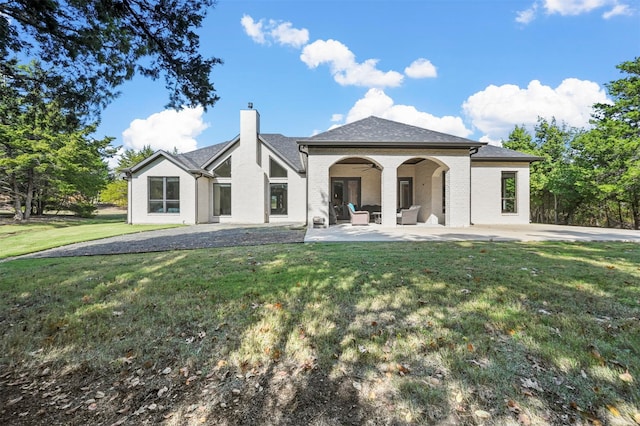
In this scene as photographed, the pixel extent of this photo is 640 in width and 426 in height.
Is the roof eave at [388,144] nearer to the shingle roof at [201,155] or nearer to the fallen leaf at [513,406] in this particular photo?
the shingle roof at [201,155]

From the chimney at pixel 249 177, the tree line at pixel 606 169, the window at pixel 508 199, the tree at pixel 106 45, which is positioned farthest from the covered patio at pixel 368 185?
the tree at pixel 106 45

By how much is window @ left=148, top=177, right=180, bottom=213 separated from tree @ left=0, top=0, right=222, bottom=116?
506 inches

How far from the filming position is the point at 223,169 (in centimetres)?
1959

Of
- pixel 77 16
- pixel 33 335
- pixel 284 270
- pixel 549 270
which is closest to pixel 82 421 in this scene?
pixel 33 335

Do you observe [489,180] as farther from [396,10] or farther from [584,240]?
[396,10]

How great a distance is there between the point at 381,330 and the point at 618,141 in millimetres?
21542

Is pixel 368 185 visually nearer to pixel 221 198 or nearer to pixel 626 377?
pixel 221 198

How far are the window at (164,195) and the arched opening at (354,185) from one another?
970 centimetres

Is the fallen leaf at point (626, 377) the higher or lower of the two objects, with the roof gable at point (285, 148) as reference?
lower

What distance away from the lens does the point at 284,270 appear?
5.28 m

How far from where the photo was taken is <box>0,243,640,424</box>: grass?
2141 millimetres

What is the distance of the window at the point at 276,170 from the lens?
1931cm

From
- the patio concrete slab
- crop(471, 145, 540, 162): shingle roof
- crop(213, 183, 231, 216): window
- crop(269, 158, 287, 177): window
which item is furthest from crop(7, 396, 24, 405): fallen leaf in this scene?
crop(213, 183, 231, 216): window

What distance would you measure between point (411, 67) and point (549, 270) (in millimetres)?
18928
